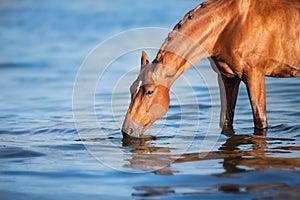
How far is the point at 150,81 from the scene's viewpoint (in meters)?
7.64

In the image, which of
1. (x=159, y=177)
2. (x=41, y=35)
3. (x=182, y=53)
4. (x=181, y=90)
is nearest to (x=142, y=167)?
(x=159, y=177)

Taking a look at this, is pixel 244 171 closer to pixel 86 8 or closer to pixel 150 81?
pixel 150 81

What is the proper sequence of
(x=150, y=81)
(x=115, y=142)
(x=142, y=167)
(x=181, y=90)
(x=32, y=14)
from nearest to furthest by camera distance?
1. (x=142, y=167)
2. (x=150, y=81)
3. (x=115, y=142)
4. (x=181, y=90)
5. (x=32, y=14)

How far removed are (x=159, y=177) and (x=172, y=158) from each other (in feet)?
2.86

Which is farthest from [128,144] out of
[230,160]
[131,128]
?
[230,160]

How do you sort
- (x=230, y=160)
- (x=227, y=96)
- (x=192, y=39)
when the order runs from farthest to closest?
(x=227, y=96)
(x=192, y=39)
(x=230, y=160)

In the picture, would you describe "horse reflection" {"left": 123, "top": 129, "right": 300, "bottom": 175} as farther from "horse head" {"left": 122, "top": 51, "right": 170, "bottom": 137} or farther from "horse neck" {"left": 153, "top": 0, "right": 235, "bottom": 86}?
"horse neck" {"left": 153, "top": 0, "right": 235, "bottom": 86}

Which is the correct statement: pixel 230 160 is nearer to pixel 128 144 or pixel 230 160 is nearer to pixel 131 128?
pixel 131 128

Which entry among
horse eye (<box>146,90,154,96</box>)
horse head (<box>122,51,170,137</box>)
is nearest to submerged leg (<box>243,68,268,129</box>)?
horse head (<box>122,51,170,137</box>)

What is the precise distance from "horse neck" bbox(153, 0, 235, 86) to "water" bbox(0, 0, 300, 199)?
38.6 inches

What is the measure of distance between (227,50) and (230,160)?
1.56 m

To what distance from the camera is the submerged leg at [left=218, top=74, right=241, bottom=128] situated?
876 cm

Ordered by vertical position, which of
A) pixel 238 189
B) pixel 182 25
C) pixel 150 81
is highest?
pixel 182 25

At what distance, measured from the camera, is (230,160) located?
711 centimetres
